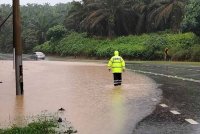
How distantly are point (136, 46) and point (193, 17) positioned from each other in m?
10.4

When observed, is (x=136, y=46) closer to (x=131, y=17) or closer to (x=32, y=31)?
(x=131, y=17)

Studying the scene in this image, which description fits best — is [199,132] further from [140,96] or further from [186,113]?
[140,96]

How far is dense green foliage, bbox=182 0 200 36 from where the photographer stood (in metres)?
49.7

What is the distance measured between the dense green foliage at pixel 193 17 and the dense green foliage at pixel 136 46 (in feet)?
3.41

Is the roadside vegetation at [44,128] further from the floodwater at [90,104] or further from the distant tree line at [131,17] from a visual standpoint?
the distant tree line at [131,17]

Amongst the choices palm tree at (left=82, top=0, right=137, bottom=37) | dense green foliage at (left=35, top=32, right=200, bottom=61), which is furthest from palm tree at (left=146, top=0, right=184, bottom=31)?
palm tree at (left=82, top=0, right=137, bottom=37)

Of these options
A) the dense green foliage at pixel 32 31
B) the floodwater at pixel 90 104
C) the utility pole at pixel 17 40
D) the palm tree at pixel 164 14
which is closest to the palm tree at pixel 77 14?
the palm tree at pixel 164 14

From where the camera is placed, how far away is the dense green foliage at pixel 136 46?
50269 mm

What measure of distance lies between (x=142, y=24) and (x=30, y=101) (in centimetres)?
5326

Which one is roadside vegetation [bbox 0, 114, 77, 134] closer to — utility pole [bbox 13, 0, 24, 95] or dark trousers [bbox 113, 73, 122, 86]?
utility pole [bbox 13, 0, 24, 95]

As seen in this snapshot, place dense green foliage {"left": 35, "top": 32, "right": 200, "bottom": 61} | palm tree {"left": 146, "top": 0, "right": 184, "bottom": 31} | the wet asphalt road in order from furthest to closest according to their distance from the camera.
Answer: palm tree {"left": 146, "top": 0, "right": 184, "bottom": 31}, dense green foliage {"left": 35, "top": 32, "right": 200, "bottom": 61}, the wet asphalt road

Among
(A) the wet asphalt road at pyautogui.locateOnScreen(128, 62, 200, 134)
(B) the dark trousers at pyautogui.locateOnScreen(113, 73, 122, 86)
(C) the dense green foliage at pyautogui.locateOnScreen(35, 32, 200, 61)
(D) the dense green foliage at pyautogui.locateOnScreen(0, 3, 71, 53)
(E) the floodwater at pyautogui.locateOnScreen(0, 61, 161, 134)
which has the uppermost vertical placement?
(D) the dense green foliage at pyautogui.locateOnScreen(0, 3, 71, 53)

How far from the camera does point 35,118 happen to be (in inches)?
508

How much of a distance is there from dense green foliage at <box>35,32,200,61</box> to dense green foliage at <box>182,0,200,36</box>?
104cm
